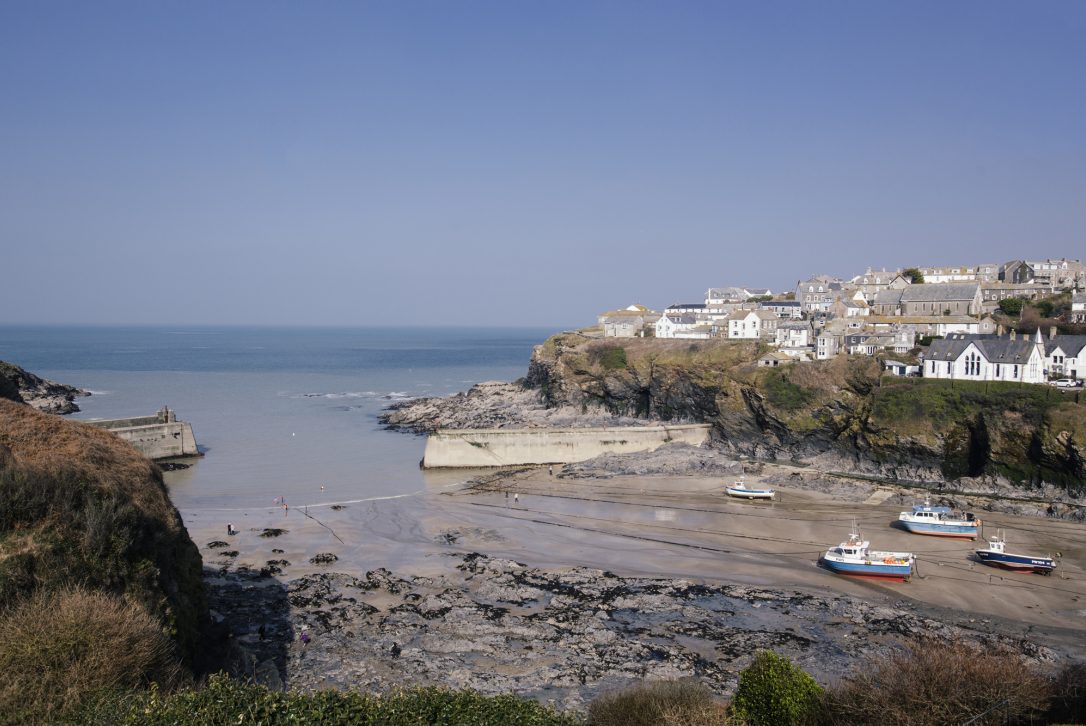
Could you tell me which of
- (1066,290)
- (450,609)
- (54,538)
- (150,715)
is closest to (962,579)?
(450,609)

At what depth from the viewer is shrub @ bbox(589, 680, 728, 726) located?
12.6 meters

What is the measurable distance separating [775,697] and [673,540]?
1911cm

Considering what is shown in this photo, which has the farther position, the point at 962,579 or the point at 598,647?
the point at 962,579

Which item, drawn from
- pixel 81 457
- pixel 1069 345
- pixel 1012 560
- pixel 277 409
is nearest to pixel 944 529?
pixel 1012 560

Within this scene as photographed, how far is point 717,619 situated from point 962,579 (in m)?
11.3

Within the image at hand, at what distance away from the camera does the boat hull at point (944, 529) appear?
3209 cm

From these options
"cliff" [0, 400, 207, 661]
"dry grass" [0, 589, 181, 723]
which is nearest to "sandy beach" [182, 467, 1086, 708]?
"cliff" [0, 400, 207, 661]

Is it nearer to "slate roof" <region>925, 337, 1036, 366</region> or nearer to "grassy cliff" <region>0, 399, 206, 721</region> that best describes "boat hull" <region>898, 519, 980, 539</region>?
"slate roof" <region>925, 337, 1036, 366</region>

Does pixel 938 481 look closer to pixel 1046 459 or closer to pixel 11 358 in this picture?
pixel 1046 459

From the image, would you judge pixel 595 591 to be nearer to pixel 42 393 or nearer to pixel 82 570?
pixel 82 570

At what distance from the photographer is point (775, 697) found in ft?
45.0

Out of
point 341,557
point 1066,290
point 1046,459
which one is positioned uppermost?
point 1066,290

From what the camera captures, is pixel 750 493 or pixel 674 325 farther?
pixel 674 325

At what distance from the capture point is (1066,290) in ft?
223
